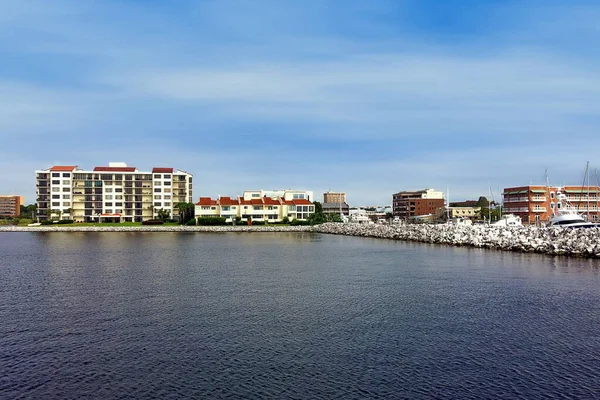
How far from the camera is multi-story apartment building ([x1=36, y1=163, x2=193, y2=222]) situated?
131375mm

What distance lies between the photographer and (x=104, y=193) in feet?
437

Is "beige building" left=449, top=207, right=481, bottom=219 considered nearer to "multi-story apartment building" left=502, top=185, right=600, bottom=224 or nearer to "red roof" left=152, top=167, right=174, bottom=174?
"multi-story apartment building" left=502, top=185, right=600, bottom=224

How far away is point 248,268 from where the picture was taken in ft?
141

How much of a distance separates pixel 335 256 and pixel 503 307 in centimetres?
3078

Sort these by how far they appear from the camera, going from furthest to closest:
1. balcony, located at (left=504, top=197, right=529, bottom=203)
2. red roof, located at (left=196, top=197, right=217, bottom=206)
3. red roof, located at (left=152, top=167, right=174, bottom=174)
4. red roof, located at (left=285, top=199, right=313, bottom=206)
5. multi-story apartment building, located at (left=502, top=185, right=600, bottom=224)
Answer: red roof, located at (left=152, top=167, right=174, bottom=174) < red roof, located at (left=285, top=199, right=313, bottom=206) < red roof, located at (left=196, top=197, right=217, bottom=206) < balcony, located at (left=504, top=197, right=529, bottom=203) < multi-story apartment building, located at (left=502, top=185, right=600, bottom=224)

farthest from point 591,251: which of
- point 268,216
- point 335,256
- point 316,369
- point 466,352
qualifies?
point 268,216

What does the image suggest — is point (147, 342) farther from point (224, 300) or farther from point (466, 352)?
point (466, 352)

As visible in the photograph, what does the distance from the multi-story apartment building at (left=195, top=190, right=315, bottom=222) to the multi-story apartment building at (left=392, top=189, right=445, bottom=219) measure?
4972 cm

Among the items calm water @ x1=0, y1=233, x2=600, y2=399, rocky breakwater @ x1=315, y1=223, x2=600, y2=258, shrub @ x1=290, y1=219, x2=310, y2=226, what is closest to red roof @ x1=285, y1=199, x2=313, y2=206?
shrub @ x1=290, y1=219, x2=310, y2=226

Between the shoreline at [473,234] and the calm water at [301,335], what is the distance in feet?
51.9

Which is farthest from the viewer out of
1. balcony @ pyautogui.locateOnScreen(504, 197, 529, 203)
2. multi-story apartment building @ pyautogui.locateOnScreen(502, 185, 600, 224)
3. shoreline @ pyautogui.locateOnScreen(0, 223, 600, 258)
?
balcony @ pyautogui.locateOnScreen(504, 197, 529, 203)

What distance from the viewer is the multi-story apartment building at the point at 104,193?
13138cm

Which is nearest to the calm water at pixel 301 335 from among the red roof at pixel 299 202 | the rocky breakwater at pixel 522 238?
the rocky breakwater at pixel 522 238

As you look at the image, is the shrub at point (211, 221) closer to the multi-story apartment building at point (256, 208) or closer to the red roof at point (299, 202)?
the multi-story apartment building at point (256, 208)
